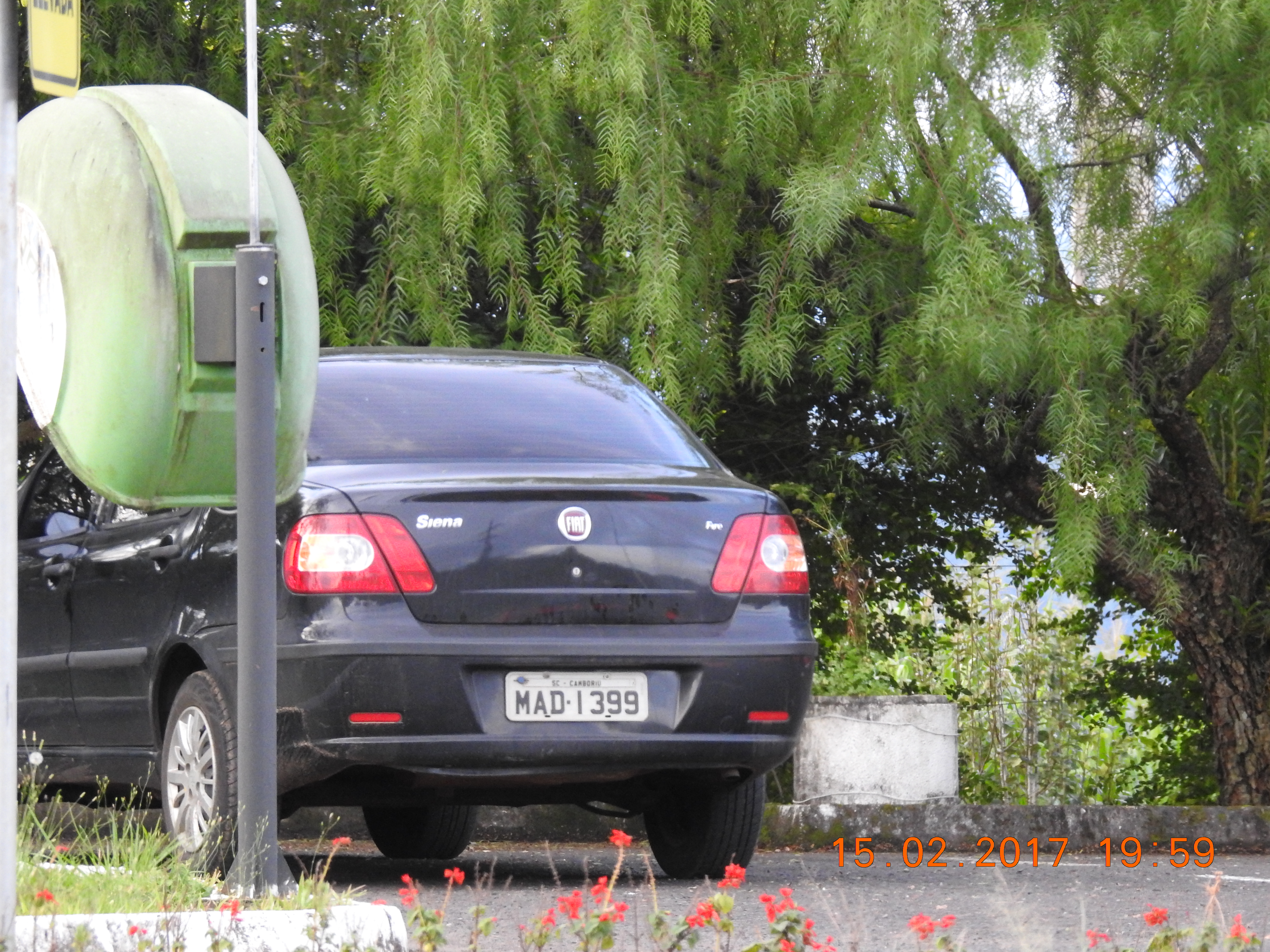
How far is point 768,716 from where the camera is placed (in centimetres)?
588

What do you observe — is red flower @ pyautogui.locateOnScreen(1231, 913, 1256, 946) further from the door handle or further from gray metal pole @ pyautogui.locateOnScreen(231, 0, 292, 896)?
the door handle

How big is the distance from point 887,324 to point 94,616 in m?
4.12

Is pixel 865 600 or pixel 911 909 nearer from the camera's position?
pixel 911 909

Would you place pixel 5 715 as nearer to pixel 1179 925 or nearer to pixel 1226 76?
pixel 1179 925

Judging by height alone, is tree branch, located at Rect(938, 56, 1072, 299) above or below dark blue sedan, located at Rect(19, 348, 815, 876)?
above

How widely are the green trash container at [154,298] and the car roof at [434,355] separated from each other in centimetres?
184

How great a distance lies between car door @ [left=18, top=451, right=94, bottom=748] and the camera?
683 cm

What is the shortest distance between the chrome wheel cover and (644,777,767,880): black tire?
150cm

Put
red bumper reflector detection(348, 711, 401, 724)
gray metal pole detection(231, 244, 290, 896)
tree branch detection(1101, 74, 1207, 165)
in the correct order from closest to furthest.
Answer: gray metal pole detection(231, 244, 290, 896)
red bumper reflector detection(348, 711, 401, 724)
tree branch detection(1101, 74, 1207, 165)

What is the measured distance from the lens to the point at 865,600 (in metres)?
10.9

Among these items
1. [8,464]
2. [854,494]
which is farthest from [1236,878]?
[8,464]

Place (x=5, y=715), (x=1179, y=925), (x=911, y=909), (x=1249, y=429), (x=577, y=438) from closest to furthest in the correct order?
(x=5, y=715)
(x=1179, y=925)
(x=911, y=909)
(x=577, y=438)
(x=1249, y=429)

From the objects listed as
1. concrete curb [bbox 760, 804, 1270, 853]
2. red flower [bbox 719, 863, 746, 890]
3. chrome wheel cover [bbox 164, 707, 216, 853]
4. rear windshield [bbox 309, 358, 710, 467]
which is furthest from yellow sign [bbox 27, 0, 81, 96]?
concrete curb [bbox 760, 804, 1270, 853]

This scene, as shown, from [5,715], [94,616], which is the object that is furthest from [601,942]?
[94,616]
